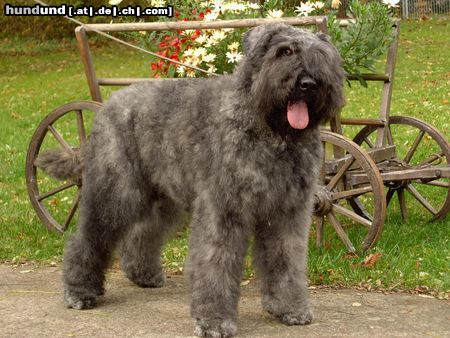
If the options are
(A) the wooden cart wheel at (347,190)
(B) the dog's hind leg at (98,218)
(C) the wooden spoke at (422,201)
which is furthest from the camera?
(C) the wooden spoke at (422,201)

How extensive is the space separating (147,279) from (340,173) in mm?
1687

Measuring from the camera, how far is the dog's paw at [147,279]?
5.98 metres

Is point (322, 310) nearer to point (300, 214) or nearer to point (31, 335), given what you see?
point (300, 214)

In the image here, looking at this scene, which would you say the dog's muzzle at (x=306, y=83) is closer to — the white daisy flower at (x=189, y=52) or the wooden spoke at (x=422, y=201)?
the white daisy flower at (x=189, y=52)

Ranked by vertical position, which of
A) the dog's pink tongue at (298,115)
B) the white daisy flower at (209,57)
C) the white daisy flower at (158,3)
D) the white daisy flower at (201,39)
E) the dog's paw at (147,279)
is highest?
the white daisy flower at (158,3)

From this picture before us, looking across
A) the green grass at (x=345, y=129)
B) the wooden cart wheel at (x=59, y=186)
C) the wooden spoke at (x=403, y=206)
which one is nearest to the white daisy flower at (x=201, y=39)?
the wooden cart wheel at (x=59, y=186)

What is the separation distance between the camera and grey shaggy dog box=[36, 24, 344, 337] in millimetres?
4574

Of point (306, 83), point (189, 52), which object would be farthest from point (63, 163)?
point (306, 83)

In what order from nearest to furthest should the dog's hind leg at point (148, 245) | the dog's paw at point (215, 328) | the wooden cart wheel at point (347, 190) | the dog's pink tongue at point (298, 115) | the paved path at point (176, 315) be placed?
the dog's pink tongue at point (298, 115)
the dog's paw at point (215, 328)
the paved path at point (176, 315)
the dog's hind leg at point (148, 245)
the wooden cart wheel at point (347, 190)

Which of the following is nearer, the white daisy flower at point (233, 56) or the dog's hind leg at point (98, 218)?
the dog's hind leg at point (98, 218)

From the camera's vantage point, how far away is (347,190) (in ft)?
21.2

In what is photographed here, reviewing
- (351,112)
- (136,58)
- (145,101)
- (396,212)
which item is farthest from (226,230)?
(136,58)

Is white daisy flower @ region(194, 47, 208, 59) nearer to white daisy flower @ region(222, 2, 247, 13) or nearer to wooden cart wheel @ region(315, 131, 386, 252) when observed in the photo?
white daisy flower @ region(222, 2, 247, 13)

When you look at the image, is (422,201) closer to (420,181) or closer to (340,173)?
(420,181)
